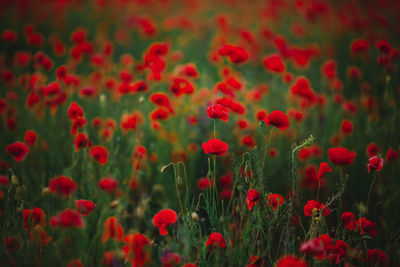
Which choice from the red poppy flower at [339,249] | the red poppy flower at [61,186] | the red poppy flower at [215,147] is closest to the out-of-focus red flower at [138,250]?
the red poppy flower at [61,186]

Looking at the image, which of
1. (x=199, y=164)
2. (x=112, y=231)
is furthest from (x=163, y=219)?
(x=199, y=164)

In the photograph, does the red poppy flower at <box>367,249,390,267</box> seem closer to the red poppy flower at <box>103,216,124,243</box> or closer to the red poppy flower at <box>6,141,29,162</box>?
the red poppy flower at <box>103,216,124,243</box>

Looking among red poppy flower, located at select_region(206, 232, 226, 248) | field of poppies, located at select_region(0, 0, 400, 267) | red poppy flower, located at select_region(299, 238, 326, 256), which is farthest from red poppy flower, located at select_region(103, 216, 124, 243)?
red poppy flower, located at select_region(299, 238, 326, 256)

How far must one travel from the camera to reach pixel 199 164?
205cm

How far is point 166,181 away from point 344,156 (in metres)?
1.07

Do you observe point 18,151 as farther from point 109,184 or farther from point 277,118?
point 277,118

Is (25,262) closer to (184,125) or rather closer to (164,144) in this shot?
(164,144)

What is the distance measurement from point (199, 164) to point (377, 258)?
119 cm

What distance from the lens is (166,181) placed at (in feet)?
6.32

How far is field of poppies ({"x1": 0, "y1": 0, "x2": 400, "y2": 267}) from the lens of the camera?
1.07 meters

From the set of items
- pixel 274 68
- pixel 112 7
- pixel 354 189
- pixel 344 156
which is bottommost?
pixel 354 189

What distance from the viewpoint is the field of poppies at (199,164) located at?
1.07m

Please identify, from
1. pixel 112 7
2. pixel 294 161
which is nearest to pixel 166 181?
pixel 294 161

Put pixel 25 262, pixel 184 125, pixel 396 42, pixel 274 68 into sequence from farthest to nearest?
pixel 396 42 < pixel 184 125 < pixel 274 68 < pixel 25 262
